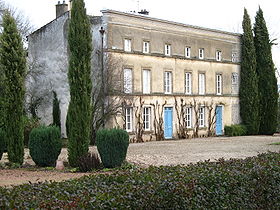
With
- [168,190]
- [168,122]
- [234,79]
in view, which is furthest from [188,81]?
[168,190]

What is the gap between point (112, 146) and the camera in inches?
580

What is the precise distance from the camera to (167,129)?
30547mm

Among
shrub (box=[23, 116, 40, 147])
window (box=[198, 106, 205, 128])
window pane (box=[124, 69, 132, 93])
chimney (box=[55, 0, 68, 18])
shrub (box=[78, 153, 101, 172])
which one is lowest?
shrub (box=[78, 153, 101, 172])

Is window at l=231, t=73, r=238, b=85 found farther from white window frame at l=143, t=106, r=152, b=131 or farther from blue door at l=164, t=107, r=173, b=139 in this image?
white window frame at l=143, t=106, r=152, b=131

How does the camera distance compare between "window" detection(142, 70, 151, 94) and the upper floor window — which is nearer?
"window" detection(142, 70, 151, 94)

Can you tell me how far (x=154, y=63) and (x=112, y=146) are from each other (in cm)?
1533

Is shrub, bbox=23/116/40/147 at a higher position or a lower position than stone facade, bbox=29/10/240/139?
lower

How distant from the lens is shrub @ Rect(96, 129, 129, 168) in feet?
48.3

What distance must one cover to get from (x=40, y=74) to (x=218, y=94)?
39.3ft

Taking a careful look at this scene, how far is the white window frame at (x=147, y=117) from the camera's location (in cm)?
2912

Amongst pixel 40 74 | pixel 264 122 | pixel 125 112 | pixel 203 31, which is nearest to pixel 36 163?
pixel 125 112

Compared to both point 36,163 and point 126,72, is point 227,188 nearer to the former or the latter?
point 36,163

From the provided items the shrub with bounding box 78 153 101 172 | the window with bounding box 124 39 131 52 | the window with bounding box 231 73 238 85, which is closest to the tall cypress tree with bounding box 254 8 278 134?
the window with bounding box 231 73 238 85

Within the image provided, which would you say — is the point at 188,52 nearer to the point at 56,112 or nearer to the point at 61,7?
the point at 61,7
